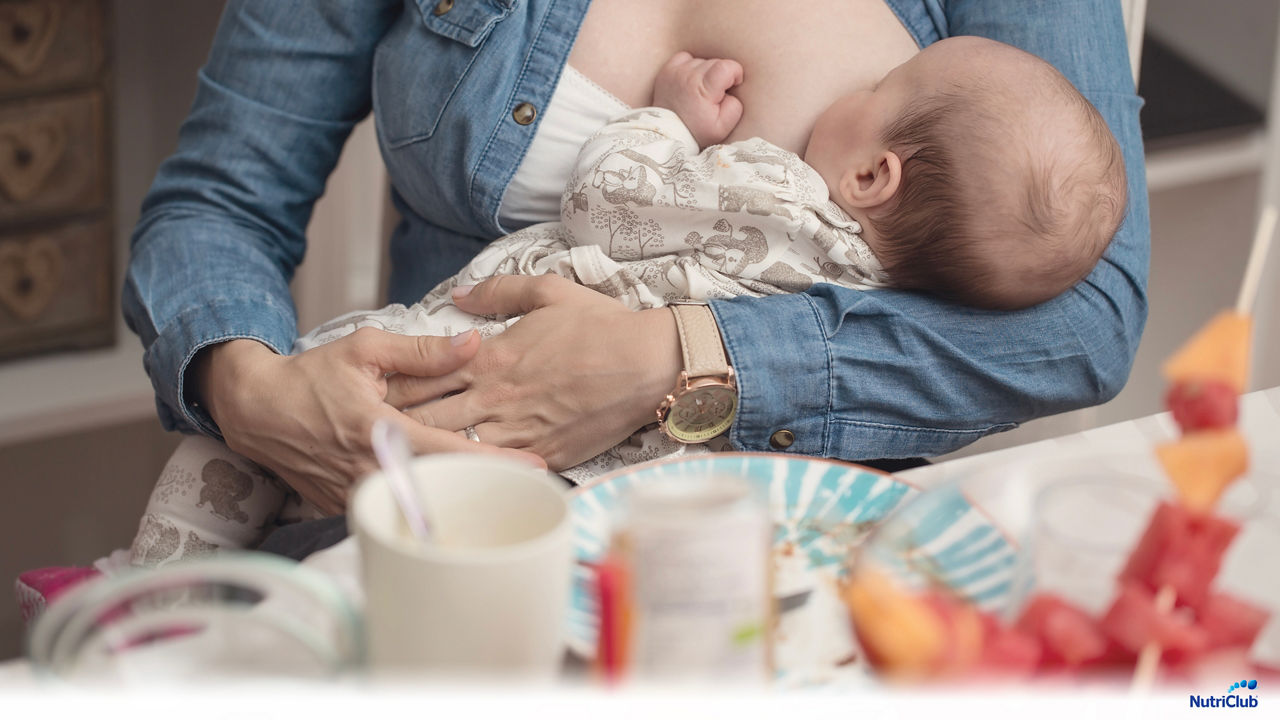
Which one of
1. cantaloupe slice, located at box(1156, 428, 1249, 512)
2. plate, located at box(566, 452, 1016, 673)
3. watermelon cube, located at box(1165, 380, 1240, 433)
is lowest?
plate, located at box(566, 452, 1016, 673)

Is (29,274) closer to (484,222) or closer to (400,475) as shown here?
(484,222)

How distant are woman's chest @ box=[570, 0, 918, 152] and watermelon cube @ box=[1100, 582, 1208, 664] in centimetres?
63

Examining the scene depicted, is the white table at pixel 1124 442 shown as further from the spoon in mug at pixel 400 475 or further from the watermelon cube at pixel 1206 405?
the spoon in mug at pixel 400 475

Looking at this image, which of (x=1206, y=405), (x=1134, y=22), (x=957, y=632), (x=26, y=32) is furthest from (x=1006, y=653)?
(x=26, y=32)

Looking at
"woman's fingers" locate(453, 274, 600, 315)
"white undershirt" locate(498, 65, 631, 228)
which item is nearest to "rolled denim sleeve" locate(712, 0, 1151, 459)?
"woman's fingers" locate(453, 274, 600, 315)

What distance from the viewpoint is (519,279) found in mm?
925

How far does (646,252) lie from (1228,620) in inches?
23.1

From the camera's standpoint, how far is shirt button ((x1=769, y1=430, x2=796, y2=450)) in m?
0.88

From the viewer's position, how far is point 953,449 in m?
0.95

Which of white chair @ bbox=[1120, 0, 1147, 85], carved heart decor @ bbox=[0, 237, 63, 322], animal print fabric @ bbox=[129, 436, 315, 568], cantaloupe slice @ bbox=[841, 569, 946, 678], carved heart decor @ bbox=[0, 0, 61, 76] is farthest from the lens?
carved heart decor @ bbox=[0, 237, 63, 322]

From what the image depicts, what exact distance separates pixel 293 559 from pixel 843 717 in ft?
1.98

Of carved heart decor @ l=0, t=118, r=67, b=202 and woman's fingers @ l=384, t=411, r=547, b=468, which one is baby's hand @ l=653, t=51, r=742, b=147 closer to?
woman's fingers @ l=384, t=411, r=547, b=468

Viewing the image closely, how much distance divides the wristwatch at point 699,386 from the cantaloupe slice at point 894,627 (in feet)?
1.41

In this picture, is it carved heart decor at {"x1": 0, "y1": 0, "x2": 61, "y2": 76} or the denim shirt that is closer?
the denim shirt
